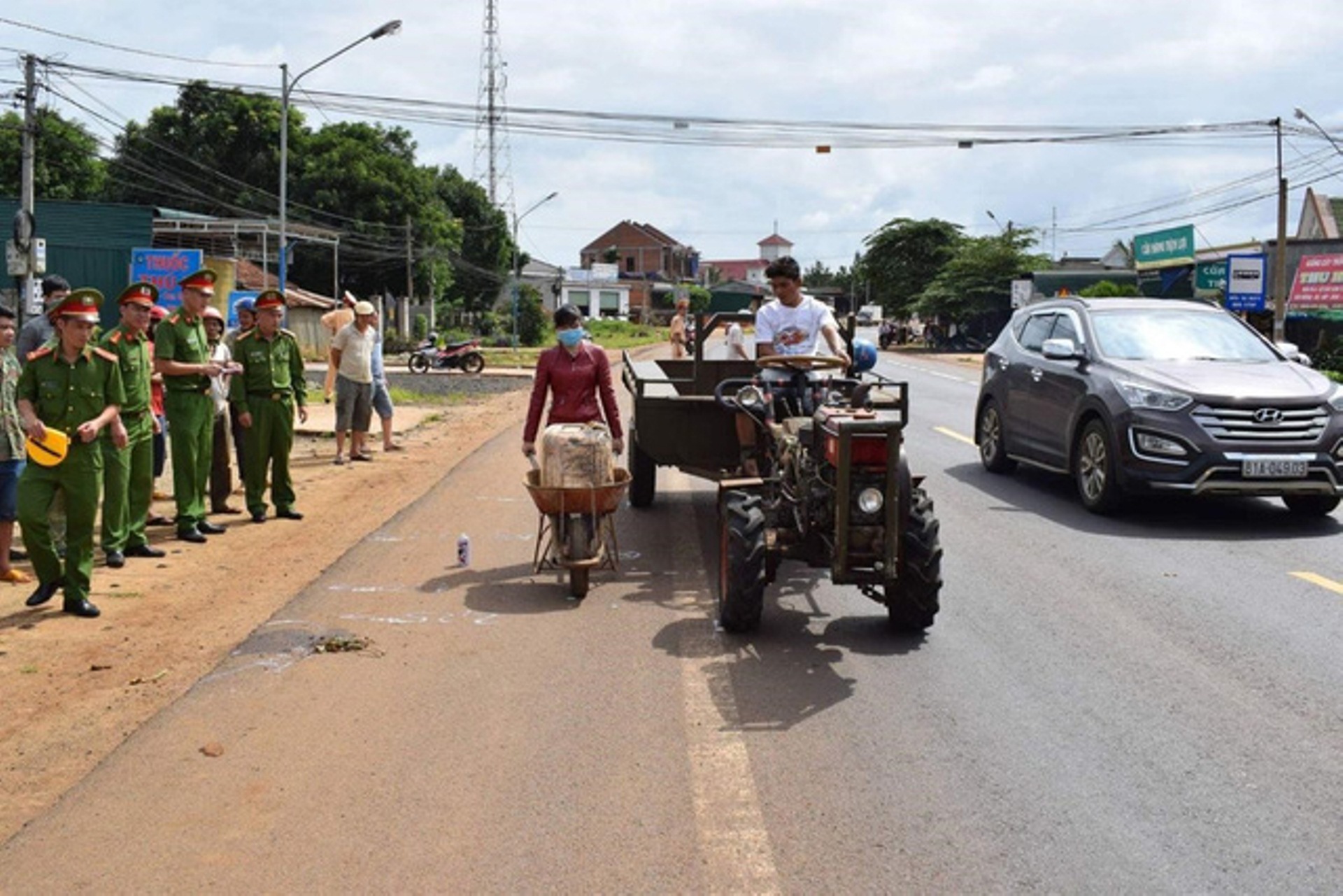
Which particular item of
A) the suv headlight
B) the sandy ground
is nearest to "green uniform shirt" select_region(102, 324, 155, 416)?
the sandy ground

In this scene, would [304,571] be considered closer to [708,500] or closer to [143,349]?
[143,349]

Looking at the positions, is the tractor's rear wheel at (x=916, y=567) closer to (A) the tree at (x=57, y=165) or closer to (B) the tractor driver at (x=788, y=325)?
→ (B) the tractor driver at (x=788, y=325)

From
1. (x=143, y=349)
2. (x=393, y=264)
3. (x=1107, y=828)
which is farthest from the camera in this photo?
(x=393, y=264)

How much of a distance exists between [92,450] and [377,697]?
303 centimetres

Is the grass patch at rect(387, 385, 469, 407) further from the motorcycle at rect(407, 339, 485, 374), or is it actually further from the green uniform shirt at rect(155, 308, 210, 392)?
the green uniform shirt at rect(155, 308, 210, 392)

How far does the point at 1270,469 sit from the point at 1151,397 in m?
1.06

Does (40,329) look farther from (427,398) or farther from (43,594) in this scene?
(427,398)

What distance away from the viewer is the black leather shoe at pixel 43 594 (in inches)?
320

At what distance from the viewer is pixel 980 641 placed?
24.0ft

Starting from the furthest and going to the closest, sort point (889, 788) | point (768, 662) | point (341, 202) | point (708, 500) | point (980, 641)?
point (341, 202)
point (708, 500)
point (980, 641)
point (768, 662)
point (889, 788)

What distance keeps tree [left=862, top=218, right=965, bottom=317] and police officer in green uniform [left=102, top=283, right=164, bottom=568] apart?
68.5 m

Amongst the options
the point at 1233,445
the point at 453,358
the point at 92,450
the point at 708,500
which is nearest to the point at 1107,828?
the point at 92,450

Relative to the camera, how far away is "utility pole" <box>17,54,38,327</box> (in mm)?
25144

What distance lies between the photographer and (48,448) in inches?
312
